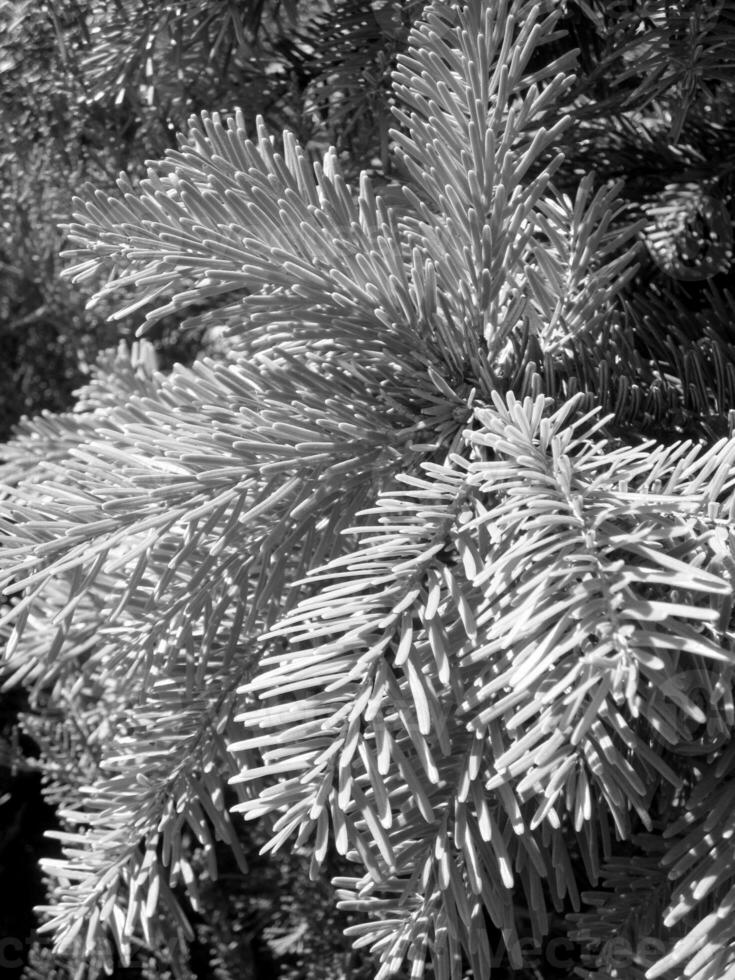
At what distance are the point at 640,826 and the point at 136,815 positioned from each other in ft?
0.86

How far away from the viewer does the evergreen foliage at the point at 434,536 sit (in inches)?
11.4

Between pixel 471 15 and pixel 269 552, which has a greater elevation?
pixel 471 15

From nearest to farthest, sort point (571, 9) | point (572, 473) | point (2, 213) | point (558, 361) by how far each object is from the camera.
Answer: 1. point (572, 473)
2. point (558, 361)
3. point (571, 9)
4. point (2, 213)

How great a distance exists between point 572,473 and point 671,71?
0.87 ft

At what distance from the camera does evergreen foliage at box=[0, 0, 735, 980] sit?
0.29m

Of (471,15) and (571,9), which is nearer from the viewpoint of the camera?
(471,15)

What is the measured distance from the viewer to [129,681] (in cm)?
45

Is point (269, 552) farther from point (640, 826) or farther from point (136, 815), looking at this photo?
point (640, 826)

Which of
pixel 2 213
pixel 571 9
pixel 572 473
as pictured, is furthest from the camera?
pixel 2 213

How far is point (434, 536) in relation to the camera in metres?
0.33

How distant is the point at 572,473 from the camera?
30cm

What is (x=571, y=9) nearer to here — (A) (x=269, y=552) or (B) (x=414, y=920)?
(A) (x=269, y=552)

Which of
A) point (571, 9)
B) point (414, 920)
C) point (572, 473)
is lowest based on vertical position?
point (414, 920)

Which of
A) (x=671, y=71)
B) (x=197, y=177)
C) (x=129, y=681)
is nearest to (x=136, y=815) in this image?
(x=129, y=681)
